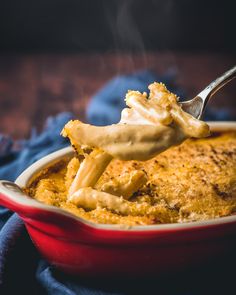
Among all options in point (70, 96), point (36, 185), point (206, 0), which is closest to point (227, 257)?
point (36, 185)

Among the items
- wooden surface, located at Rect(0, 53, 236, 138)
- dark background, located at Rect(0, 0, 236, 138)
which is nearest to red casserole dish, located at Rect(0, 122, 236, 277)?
wooden surface, located at Rect(0, 53, 236, 138)

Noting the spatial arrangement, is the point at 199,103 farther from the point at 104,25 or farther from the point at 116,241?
the point at 104,25

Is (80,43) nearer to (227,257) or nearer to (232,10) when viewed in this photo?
(232,10)

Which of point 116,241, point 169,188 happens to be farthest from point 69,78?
point 116,241

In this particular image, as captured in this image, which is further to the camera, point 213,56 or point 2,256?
point 213,56

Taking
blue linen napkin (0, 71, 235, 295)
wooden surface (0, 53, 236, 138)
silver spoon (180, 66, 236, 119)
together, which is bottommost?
blue linen napkin (0, 71, 235, 295)

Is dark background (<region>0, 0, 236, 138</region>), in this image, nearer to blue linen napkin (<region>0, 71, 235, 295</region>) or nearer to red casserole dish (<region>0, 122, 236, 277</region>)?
blue linen napkin (<region>0, 71, 235, 295</region>)
